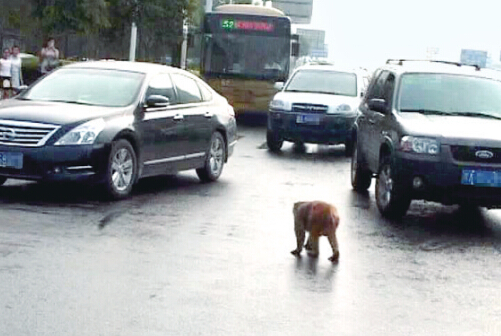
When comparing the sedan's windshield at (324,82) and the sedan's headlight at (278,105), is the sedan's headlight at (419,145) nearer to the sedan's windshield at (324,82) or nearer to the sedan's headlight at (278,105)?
the sedan's headlight at (278,105)

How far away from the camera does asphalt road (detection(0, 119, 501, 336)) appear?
21.9 ft

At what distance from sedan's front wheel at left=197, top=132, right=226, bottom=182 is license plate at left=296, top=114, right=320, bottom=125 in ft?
16.5

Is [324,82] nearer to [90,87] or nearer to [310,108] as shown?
[310,108]

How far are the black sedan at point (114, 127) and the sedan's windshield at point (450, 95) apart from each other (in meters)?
2.72

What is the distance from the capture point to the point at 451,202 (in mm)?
10789

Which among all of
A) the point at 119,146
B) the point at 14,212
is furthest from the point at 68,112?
the point at 14,212

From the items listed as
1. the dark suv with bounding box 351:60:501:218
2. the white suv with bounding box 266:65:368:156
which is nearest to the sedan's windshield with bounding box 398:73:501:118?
the dark suv with bounding box 351:60:501:218

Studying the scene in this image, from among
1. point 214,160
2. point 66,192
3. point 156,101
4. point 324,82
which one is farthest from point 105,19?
point 66,192

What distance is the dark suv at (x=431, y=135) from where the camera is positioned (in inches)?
419

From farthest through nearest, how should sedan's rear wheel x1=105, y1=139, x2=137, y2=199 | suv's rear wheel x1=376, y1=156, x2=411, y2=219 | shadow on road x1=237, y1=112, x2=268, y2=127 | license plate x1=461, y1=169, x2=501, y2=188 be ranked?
shadow on road x1=237, y1=112, x2=268, y2=127 → sedan's rear wheel x1=105, y1=139, x2=137, y2=199 → suv's rear wheel x1=376, y1=156, x2=411, y2=219 → license plate x1=461, y1=169, x2=501, y2=188

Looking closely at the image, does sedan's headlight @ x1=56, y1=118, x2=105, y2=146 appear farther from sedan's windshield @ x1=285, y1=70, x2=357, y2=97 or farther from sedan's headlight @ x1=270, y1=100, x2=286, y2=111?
sedan's windshield @ x1=285, y1=70, x2=357, y2=97

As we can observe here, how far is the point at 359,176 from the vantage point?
13891mm

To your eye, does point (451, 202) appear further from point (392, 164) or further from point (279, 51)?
point (279, 51)

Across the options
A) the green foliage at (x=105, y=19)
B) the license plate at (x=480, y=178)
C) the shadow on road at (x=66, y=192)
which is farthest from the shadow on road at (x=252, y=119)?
the license plate at (x=480, y=178)
